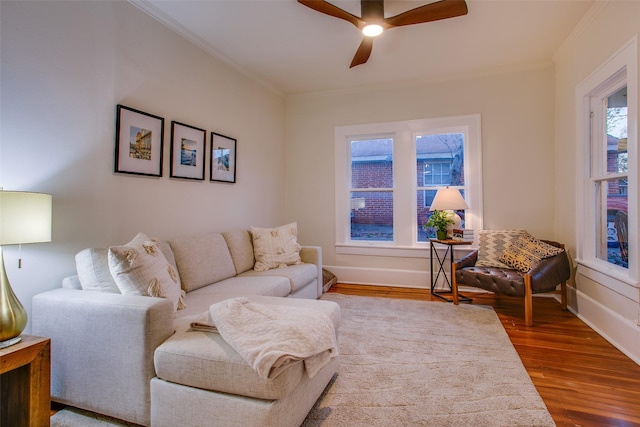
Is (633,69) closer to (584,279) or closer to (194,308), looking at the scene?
(584,279)

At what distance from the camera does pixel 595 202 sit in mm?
3080

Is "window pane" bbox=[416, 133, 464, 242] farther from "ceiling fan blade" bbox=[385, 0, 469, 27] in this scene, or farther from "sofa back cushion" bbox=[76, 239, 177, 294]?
"sofa back cushion" bbox=[76, 239, 177, 294]

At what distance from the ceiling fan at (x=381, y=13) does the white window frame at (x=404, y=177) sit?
1.92 metres

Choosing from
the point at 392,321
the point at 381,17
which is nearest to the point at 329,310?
the point at 392,321

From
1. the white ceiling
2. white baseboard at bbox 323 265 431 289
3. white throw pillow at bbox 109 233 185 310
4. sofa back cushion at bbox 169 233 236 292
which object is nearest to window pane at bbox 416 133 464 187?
the white ceiling

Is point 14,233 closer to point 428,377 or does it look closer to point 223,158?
point 223,158

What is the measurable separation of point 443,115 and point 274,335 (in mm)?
3794

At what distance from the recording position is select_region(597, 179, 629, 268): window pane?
266cm

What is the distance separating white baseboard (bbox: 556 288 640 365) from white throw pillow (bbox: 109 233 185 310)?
313cm

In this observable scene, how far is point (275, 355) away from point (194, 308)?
1.04 m

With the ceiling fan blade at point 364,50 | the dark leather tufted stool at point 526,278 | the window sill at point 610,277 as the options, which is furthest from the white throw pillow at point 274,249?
the window sill at point 610,277

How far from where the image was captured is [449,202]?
12.3ft

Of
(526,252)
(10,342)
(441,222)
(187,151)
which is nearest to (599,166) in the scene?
(526,252)

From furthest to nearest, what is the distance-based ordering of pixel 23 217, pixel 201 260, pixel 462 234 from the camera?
pixel 462 234 < pixel 201 260 < pixel 23 217
